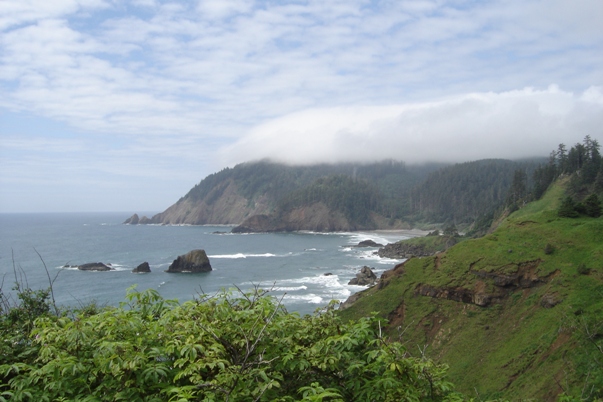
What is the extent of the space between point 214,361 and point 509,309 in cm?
3613

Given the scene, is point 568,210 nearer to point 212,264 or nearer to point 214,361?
point 214,361

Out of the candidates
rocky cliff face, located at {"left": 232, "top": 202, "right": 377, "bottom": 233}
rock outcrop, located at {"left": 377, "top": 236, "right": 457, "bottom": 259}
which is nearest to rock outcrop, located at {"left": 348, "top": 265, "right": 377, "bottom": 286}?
rock outcrop, located at {"left": 377, "top": 236, "right": 457, "bottom": 259}

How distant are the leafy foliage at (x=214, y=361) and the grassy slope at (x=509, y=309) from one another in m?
18.3

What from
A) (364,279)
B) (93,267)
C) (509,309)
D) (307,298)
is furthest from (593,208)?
(93,267)

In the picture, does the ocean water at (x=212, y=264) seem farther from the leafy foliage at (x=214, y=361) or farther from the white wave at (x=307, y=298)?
the leafy foliage at (x=214, y=361)

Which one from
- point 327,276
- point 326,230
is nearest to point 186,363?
point 327,276

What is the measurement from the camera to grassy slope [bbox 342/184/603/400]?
2725 centimetres

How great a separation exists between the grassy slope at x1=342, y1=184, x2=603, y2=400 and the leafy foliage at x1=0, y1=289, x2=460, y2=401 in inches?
720

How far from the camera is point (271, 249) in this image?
114m

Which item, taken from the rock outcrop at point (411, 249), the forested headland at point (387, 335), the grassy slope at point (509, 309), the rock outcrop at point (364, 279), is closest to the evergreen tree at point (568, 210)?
the forested headland at point (387, 335)

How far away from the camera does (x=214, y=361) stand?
4910 mm

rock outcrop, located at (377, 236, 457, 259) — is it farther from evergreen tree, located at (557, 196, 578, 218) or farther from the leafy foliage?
the leafy foliage

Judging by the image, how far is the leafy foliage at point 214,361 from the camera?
494 centimetres

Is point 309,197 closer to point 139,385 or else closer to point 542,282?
point 542,282
